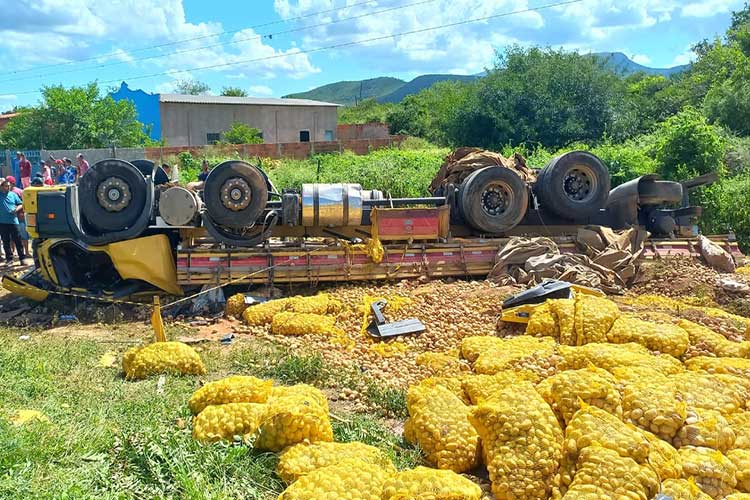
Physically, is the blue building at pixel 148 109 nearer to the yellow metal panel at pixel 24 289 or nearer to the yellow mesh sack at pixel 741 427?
the yellow metal panel at pixel 24 289

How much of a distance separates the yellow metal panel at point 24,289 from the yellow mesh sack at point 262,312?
3.10 m

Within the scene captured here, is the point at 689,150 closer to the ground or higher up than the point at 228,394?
higher up

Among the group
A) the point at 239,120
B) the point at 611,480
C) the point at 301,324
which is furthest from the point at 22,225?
the point at 239,120

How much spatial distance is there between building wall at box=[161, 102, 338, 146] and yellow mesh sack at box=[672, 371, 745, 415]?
38.0m

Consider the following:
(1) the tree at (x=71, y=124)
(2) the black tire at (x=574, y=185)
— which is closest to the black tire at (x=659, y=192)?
(2) the black tire at (x=574, y=185)

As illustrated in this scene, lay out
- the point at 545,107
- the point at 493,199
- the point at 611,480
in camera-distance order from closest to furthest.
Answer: the point at 611,480, the point at 493,199, the point at 545,107

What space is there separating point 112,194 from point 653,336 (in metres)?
7.10

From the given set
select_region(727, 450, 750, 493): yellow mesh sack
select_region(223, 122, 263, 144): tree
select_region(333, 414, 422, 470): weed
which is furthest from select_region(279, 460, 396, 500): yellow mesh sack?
select_region(223, 122, 263, 144): tree

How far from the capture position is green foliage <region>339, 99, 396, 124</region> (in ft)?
158

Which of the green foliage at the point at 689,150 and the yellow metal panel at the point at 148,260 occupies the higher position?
the green foliage at the point at 689,150

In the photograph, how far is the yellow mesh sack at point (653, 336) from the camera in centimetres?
545

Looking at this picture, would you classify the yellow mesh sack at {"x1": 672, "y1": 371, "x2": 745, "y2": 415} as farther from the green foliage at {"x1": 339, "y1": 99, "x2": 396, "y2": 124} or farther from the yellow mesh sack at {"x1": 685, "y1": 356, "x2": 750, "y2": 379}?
the green foliage at {"x1": 339, "y1": 99, "x2": 396, "y2": 124}

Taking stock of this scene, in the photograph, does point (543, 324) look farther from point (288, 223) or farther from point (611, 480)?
point (288, 223)

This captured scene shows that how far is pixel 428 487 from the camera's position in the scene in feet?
10.7
